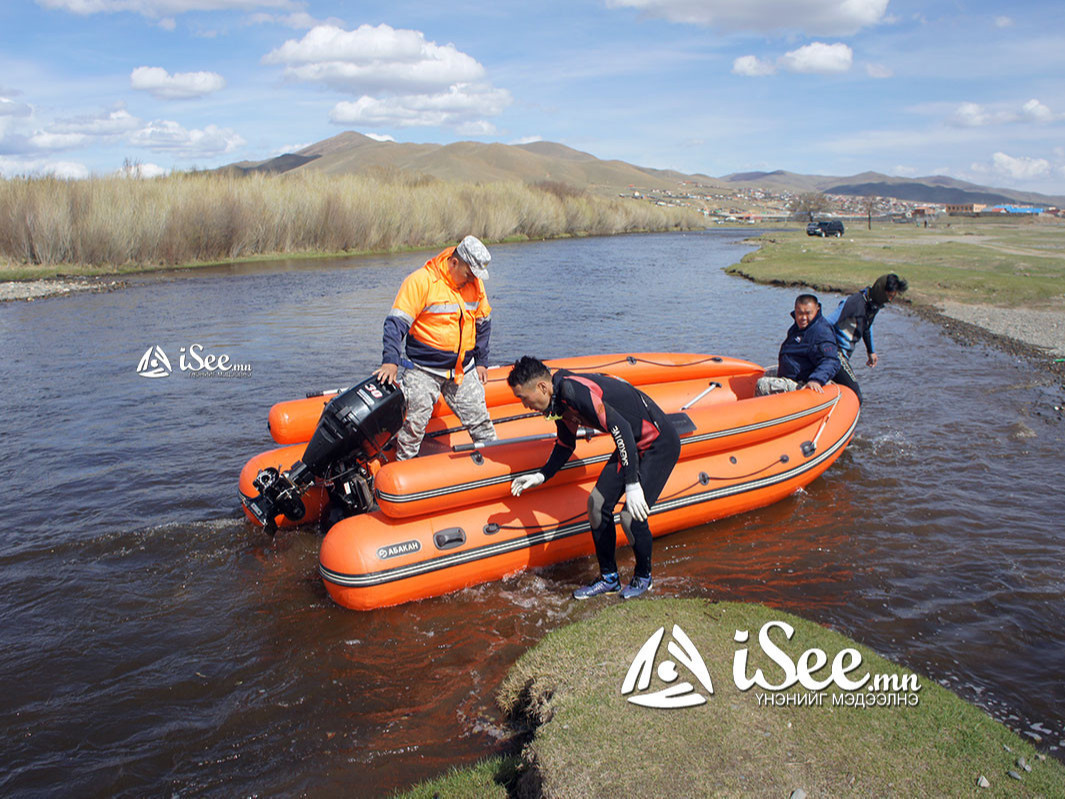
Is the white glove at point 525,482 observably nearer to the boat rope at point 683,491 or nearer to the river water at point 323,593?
the boat rope at point 683,491

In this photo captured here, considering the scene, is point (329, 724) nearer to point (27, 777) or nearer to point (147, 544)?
point (27, 777)

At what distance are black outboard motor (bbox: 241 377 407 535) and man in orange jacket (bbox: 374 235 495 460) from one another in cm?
17

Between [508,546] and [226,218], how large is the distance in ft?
91.1

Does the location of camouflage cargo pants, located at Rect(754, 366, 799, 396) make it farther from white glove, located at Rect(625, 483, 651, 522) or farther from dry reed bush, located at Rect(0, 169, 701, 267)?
dry reed bush, located at Rect(0, 169, 701, 267)

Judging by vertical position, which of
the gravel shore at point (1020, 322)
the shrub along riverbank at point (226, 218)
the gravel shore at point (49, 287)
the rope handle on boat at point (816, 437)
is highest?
the shrub along riverbank at point (226, 218)

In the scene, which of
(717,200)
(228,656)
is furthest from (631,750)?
(717,200)

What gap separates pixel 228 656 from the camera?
4.41m

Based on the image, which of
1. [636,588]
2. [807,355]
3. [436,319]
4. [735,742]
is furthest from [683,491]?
[735,742]

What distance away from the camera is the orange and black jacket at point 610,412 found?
434cm

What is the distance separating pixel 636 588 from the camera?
492 cm

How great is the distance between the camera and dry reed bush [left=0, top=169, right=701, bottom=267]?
23375 millimetres

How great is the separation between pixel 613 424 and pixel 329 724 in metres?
2.40

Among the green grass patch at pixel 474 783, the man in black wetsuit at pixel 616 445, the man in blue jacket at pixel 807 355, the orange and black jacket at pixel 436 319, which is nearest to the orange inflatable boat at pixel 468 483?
the man in blue jacket at pixel 807 355

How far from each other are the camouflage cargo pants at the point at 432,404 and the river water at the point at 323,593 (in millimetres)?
1253
